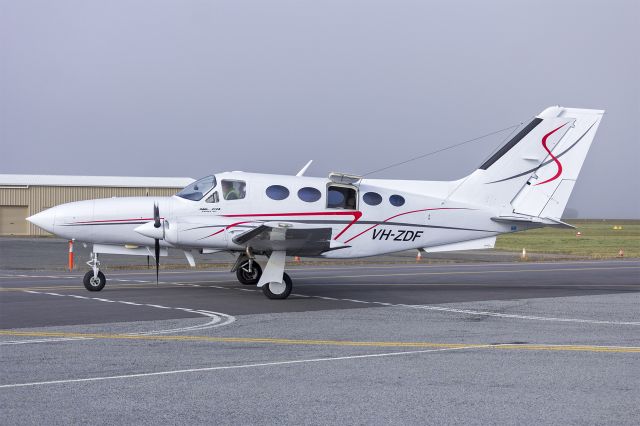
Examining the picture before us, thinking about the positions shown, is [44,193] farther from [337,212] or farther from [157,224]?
[337,212]

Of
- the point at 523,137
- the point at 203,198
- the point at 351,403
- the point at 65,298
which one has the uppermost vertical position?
the point at 523,137

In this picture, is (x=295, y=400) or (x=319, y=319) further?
(x=319, y=319)

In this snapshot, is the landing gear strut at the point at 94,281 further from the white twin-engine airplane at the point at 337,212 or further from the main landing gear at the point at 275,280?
the main landing gear at the point at 275,280

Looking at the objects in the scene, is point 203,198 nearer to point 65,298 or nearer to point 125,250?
point 125,250

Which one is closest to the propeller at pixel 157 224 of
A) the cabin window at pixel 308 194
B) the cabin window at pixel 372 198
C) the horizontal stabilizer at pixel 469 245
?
the cabin window at pixel 308 194

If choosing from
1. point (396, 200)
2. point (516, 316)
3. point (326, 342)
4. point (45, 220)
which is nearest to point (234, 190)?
point (396, 200)

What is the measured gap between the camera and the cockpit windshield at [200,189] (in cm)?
1898

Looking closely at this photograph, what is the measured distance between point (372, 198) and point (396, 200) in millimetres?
701

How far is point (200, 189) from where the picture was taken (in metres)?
19.1

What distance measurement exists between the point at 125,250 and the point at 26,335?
7.53m

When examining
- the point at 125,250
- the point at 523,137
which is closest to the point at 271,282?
the point at 125,250

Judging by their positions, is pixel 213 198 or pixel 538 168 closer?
pixel 213 198

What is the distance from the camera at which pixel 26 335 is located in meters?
12.0

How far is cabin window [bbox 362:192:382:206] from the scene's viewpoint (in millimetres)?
19766
